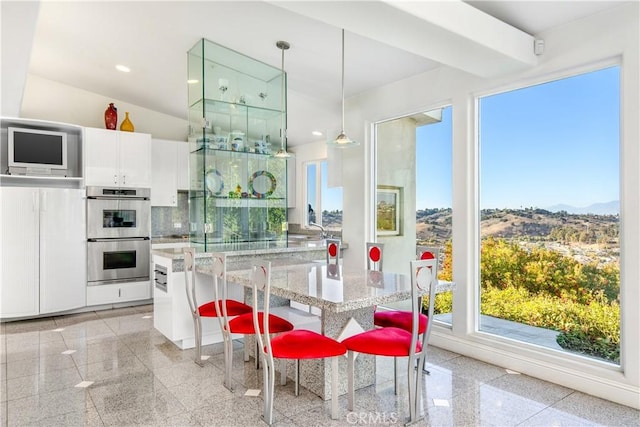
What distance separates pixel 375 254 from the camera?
3.46 meters

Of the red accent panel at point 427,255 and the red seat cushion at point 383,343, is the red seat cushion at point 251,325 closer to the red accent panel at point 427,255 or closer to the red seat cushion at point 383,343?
the red seat cushion at point 383,343

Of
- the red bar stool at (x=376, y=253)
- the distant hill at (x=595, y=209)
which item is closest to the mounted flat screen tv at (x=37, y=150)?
the red bar stool at (x=376, y=253)

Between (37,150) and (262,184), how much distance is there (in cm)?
293

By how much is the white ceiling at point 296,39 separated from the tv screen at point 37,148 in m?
0.90

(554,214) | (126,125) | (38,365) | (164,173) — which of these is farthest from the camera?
(164,173)

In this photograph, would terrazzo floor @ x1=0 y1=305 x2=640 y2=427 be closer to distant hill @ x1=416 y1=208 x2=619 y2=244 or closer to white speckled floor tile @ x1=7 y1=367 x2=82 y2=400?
white speckled floor tile @ x1=7 y1=367 x2=82 y2=400

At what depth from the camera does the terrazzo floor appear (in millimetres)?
2330

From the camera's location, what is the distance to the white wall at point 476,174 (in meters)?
2.52

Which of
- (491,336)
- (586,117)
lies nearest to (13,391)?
(491,336)

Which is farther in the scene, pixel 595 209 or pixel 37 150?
pixel 37 150

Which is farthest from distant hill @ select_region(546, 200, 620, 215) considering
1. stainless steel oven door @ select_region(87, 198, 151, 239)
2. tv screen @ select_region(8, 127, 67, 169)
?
tv screen @ select_region(8, 127, 67, 169)

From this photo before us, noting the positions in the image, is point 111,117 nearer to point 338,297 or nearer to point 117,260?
point 117,260

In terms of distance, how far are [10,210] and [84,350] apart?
2108 mm

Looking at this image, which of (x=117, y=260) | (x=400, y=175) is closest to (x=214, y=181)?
(x=400, y=175)
